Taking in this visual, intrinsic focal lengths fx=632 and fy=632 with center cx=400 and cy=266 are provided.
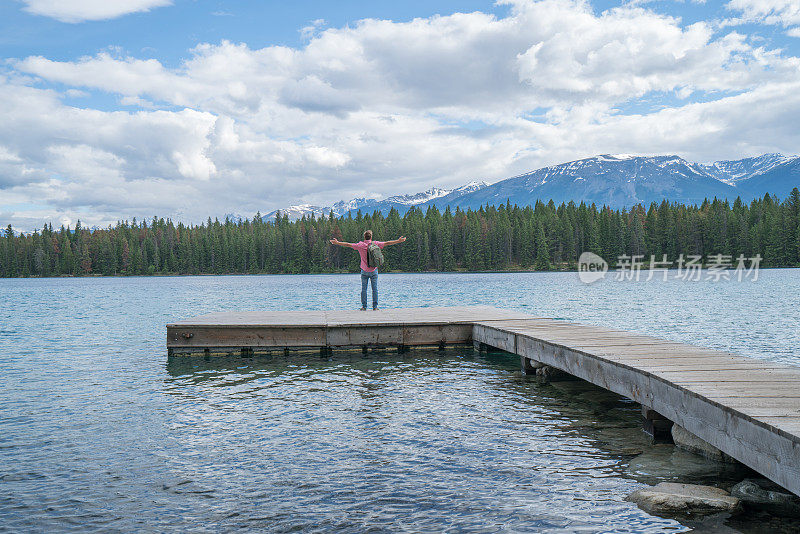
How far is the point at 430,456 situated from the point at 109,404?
7.88 m

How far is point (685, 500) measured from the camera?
24.2 ft

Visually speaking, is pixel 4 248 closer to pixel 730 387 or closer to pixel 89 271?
pixel 89 271

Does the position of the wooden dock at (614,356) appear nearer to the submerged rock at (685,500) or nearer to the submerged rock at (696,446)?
the submerged rock at (696,446)

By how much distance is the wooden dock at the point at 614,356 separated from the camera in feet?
23.1

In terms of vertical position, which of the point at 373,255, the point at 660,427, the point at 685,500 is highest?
the point at 373,255

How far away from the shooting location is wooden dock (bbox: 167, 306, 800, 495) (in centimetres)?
703

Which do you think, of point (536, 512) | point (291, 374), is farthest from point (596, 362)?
point (291, 374)

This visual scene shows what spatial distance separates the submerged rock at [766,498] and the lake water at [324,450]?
1.36 feet

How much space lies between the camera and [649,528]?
22.7 feet

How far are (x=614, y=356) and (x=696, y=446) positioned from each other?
2718 mm
